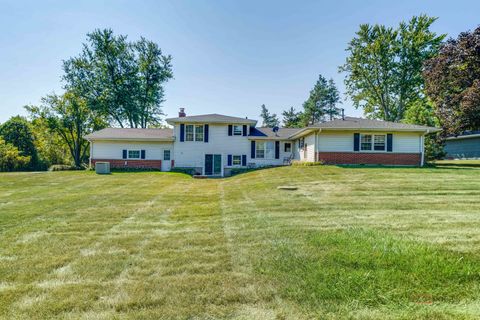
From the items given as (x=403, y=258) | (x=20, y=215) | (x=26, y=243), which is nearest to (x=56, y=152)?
(x=20, y=215)

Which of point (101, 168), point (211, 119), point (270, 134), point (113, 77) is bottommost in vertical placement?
point (101, 168)

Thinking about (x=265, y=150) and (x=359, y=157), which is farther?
(x=265, y=150)

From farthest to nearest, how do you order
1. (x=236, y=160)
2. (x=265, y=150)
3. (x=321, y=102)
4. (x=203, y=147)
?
1. (x=321, y=102)
2. (x=265, y=150)
3. (x=236, y=160)
4. (x=203, y=147)

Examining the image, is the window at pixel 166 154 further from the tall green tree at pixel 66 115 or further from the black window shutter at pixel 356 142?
the black window shutter at pixel 356 142

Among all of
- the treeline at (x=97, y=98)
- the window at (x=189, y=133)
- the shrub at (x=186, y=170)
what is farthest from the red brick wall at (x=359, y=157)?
the treeline at (x=97, y=98)

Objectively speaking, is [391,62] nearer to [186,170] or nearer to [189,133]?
[189,133]

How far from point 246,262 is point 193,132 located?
65.9 feet

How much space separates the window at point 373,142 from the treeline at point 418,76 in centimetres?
550

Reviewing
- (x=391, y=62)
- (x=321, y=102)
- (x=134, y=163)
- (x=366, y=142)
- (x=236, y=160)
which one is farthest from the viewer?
(x=321, y=102)

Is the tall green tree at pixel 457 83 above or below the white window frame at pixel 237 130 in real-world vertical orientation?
above

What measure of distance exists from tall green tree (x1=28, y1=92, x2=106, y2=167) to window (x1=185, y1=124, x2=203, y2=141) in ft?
51.2

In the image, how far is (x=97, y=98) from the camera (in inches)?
1320

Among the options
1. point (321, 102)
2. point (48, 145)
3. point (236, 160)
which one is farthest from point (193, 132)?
point (321, 102)

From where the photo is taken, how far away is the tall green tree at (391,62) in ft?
96.5
